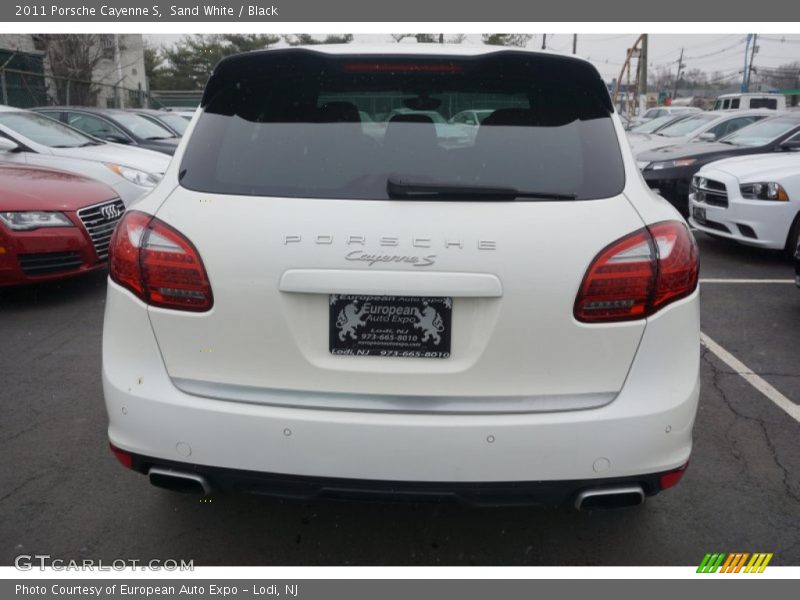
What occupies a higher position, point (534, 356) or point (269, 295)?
point (269, 295)

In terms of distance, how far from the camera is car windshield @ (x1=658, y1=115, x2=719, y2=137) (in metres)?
13.8

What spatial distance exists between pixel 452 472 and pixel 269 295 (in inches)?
29.7

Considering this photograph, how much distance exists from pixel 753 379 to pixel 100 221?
5.20 meters

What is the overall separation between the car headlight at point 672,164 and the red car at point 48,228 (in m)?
7.68

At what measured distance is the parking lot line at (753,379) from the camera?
3.99 m

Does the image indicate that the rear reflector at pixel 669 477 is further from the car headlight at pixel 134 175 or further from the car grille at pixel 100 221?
the car headlight at pixel 134 175

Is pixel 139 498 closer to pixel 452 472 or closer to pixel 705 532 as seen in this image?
pixel 452 472

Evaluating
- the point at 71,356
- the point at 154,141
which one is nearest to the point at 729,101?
the point at 154,141

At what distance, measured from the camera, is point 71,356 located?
4.72 meters

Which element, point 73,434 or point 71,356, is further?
point 71,356

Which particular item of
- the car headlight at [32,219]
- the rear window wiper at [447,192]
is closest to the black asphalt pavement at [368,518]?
the rear window wiper at [447,192]

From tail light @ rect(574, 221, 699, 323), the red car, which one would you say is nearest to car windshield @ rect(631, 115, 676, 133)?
the red car

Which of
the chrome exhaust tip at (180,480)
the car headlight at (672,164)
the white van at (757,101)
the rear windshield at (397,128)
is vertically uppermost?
the rear windshield at (397,128)

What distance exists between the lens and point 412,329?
210 cm
